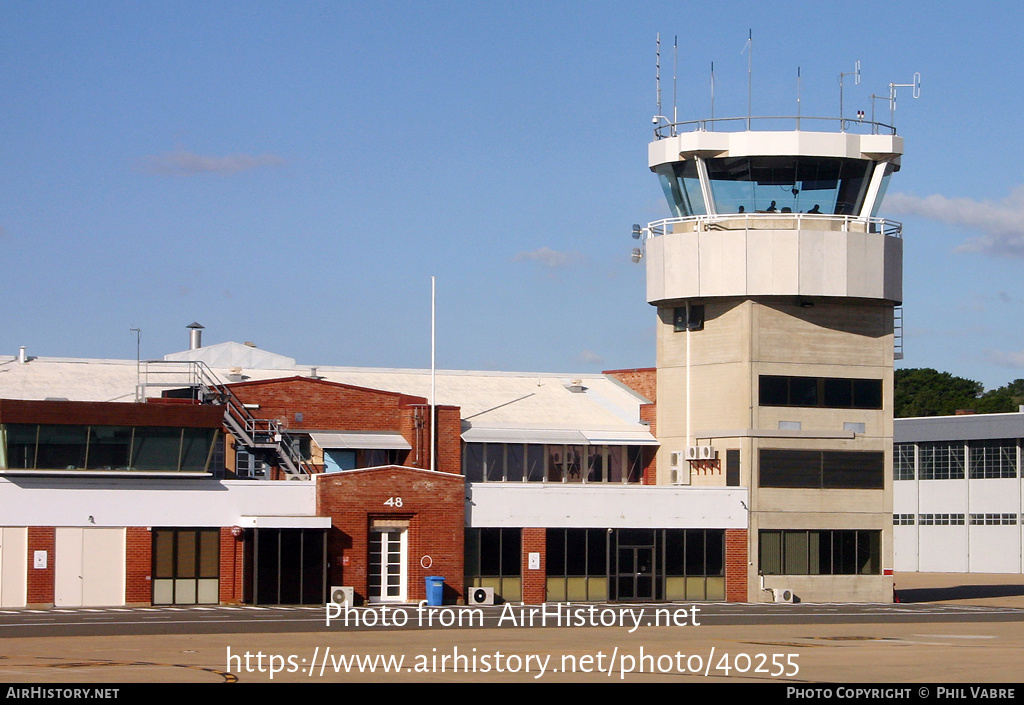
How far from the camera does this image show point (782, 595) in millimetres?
52469

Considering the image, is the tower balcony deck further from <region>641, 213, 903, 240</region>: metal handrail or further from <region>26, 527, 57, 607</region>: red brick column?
<region>26, 527, 57, 607</region>: red brick column

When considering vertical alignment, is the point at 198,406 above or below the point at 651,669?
above

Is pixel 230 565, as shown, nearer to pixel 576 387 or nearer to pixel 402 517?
pixel 402 517

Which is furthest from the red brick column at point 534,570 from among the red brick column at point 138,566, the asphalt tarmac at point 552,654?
the red brick column at point 138,566

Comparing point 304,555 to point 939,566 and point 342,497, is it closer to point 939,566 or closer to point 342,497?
point 342,497

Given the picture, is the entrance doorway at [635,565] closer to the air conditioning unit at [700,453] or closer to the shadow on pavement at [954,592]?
the air conditioning unit at [700,453]

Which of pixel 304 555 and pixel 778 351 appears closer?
pixel 304 555

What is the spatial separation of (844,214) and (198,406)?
2332 cm

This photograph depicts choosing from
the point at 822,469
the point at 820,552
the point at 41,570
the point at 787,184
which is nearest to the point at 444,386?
the point at 822,469

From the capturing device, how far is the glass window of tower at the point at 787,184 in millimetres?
53688

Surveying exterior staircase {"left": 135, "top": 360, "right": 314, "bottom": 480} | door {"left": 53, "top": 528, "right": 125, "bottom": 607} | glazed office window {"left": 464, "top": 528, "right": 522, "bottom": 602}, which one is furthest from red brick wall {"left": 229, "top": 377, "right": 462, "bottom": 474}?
door {"left": 53, "top": 528, "right": 125, "bottom": 607}

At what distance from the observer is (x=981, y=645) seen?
34.3m

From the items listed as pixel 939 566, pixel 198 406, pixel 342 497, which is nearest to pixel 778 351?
pixel 342 497

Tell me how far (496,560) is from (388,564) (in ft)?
12.4
